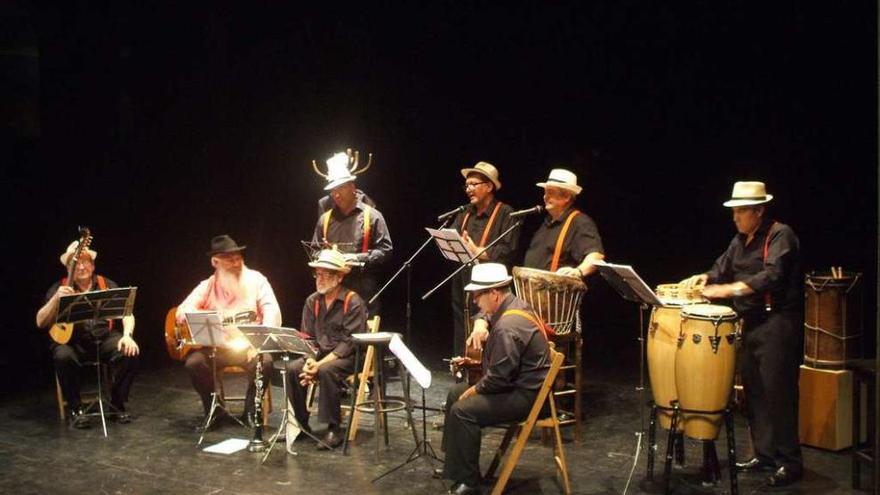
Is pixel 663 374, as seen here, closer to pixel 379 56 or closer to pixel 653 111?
pixel 653 111

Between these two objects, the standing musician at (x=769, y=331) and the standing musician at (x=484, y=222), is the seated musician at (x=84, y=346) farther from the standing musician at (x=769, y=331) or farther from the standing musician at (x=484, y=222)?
the standing musician at (x=769, y=331)

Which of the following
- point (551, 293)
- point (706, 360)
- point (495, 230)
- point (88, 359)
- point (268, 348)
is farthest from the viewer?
point (88, 359)

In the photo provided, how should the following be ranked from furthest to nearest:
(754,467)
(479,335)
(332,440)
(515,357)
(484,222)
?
(484,222), (332,440), (479,335), (754,467), (515,357)

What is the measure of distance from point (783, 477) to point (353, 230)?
11.3ft

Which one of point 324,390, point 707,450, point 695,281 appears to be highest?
point 695,281

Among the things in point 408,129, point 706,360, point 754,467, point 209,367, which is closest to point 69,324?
point 209,367

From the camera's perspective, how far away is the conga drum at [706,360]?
4.47m

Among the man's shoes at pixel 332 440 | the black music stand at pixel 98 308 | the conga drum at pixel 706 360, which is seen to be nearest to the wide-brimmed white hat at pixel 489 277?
the conga drum at pixel 706 360

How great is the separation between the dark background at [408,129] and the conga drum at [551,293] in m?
3.00

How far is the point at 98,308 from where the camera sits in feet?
20.4

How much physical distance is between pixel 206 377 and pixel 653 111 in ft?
15.6

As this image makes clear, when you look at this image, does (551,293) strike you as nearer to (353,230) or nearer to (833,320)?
(833,320)

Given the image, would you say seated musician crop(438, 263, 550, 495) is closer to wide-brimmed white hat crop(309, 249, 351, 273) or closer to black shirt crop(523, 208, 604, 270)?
black shirt crop(523, 208, 604, 270)

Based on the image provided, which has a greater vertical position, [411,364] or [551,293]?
[551,293]
